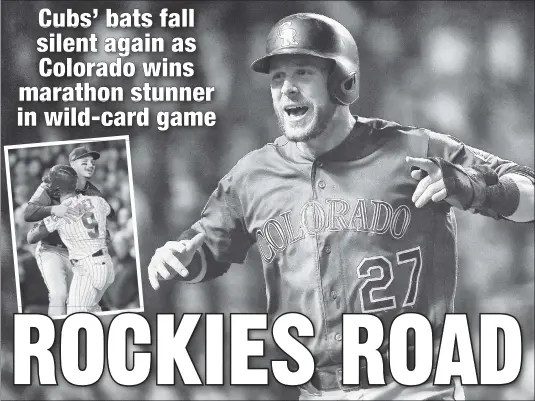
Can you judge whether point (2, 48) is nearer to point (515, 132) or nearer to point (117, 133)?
point (117, 133)

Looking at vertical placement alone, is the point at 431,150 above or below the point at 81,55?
below

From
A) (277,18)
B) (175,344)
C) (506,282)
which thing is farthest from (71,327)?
(506,282)

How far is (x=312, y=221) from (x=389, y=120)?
0.38 metres

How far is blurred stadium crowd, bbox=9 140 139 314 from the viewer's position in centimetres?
263

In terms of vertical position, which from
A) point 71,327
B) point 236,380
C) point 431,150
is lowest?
point 236,380

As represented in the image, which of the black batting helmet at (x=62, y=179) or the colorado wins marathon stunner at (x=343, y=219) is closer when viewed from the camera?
the colorado wins marathon stunner at (x=343, y=219)

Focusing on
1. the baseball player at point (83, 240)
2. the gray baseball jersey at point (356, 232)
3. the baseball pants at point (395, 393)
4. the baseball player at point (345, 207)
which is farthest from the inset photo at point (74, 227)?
the baseball pants at point (395, 393)

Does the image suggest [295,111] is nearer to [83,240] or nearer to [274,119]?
[274,119]

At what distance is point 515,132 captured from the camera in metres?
2.61

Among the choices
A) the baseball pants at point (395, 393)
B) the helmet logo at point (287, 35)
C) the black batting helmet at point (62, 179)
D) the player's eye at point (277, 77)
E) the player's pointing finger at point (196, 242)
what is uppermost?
the helmet logo at point (287, 35)

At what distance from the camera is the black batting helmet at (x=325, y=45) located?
249 cm

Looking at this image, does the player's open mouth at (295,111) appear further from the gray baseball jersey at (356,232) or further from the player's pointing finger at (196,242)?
the player's pointing finger at (196,242)

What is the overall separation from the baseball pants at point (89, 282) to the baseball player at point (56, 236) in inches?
0.9

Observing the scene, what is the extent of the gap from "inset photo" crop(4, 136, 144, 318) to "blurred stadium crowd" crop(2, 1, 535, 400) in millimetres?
30
